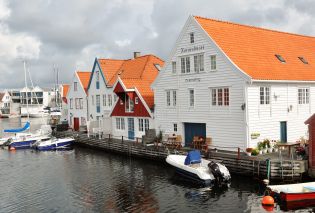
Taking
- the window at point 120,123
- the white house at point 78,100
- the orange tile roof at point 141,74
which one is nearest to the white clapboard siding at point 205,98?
the orange tile roof at point 141,74

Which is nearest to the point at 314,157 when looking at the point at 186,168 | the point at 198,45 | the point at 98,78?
the point at 186,168

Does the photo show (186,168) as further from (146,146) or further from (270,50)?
(270,50)

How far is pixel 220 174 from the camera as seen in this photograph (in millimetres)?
25828

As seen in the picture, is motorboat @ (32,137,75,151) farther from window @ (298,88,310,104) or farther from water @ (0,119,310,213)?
window @ (298,88,310,104)

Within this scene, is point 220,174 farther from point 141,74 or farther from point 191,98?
point 141,74

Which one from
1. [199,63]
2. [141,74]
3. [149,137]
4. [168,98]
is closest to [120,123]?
[141,74]

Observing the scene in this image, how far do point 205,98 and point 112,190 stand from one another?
11.9 m

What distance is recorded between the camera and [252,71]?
30.8 meters

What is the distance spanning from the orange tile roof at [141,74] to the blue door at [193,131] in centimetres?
623

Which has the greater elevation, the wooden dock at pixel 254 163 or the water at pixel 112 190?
the wooden dock at pixel 254 163

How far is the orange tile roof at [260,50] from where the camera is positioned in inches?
1253

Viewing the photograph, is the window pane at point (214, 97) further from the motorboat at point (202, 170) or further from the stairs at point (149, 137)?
the stairs at point (149, 137)

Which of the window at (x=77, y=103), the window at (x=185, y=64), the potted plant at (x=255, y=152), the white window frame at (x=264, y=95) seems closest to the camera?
the potted plant at (x=255, y=152)

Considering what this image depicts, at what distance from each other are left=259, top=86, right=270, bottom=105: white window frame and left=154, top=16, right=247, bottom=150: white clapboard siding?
187cm
